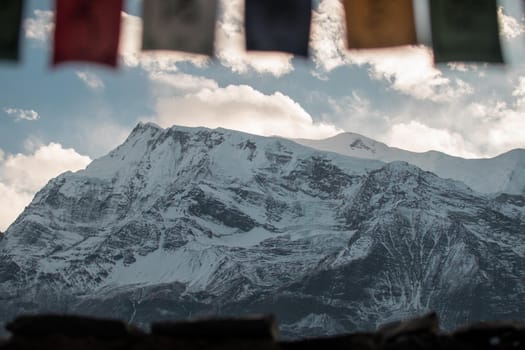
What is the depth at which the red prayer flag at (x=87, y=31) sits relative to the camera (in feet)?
43.2

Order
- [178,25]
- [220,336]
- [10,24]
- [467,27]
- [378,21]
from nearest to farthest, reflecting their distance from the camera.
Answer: [220,336] < [10,24] < [467,27] < [378,21] < [178,25]

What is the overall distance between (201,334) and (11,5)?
17.9 feet

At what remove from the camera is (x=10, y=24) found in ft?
41.7

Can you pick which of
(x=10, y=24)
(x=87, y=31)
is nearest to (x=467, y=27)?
(x=87, y=31)

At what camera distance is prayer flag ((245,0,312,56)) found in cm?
1305

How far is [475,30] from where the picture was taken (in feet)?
42.2

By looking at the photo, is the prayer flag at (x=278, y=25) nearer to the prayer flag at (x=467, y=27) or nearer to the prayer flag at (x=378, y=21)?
the prayer flag at (x=378, y=21)

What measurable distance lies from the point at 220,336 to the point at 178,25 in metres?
5.25

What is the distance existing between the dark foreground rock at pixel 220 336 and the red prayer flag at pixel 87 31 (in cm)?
438

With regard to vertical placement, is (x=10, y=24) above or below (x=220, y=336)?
above

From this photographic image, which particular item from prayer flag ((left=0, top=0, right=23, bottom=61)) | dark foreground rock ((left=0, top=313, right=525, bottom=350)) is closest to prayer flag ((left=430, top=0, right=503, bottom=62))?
dark foreground rock ((left=0, top=313, right=525, bottom=350))

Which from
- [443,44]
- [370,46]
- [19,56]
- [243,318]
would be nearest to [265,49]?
[370,46]

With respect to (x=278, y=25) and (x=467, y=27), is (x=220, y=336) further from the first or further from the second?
(x=467, y=27)

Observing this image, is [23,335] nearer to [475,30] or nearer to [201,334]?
[201,334]
